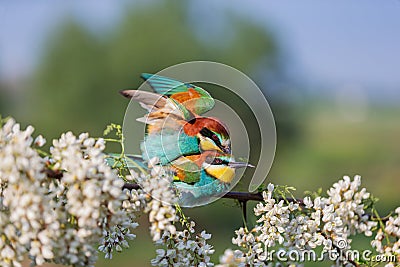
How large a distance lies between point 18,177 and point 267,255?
29 cm

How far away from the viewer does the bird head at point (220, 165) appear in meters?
0.57

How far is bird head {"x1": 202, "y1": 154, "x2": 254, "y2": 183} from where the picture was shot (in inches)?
22.4

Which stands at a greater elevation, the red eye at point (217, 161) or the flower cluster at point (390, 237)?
the red eye at point (217, 161)

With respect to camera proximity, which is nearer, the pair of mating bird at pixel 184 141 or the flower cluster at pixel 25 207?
the flower cluster at pixel 25 207

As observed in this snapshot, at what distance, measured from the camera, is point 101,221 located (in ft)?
1.59

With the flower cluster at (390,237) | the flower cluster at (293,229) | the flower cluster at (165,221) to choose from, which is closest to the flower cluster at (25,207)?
the flower cluster at (165,221)

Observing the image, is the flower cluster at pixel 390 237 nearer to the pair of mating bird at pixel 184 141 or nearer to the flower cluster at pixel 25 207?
the pair of mating bird at pixel 184 141

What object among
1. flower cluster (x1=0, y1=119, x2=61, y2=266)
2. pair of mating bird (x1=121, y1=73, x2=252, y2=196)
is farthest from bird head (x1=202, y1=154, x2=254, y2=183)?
flower cluster (x1=0, y1=119, x2=61, y2=266)

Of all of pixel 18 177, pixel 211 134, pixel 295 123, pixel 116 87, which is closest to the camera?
pixel 18 177

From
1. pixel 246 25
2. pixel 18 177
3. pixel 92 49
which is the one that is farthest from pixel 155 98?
pixel 246 25

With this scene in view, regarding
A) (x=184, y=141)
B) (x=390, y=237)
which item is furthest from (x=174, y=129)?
(x=390, y=237)

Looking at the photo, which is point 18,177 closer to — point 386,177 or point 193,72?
point 193,72

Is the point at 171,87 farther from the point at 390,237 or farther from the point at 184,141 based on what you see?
the point at 390,237

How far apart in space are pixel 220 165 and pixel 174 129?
0.06 meters
